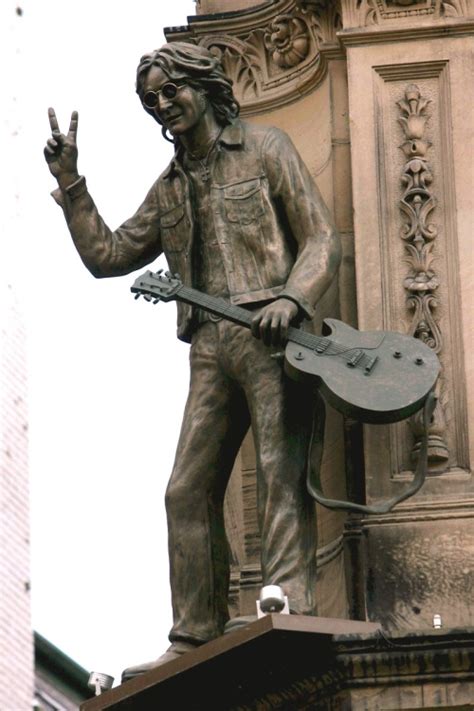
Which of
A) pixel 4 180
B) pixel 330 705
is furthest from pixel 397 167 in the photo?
pixel 4 180

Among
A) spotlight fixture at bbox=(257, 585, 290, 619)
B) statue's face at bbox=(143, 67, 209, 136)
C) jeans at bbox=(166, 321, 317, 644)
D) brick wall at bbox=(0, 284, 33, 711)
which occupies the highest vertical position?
statue's face at bbox=(143, 67, 209, 136)

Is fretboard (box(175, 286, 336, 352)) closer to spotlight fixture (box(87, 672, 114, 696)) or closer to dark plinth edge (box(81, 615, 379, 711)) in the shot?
dark plinth edge (box(81, 615, 379, 711))

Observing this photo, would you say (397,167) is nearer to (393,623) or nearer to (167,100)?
(167,100)

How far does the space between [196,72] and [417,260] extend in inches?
59.8

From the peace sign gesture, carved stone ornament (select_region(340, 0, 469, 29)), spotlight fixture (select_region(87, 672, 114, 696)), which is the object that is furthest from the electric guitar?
carved stone ornament (select_region(340, 0, 469, 29))

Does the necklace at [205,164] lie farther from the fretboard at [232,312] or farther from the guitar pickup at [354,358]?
the guitar pickup at [354,358]

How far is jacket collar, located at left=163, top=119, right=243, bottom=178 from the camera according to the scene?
16.5 m

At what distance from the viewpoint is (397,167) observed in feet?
55.3

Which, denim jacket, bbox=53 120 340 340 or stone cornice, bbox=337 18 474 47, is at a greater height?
stone cornice, bbox=337 18 474 47

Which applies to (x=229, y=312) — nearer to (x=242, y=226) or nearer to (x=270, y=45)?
(x=242, y=226)

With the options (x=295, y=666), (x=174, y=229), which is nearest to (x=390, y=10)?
(x=174, y=229)

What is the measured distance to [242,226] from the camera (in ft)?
53.6

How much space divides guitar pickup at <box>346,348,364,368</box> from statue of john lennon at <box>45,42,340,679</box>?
0.36 metres

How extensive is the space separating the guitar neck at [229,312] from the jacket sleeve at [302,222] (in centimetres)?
15
